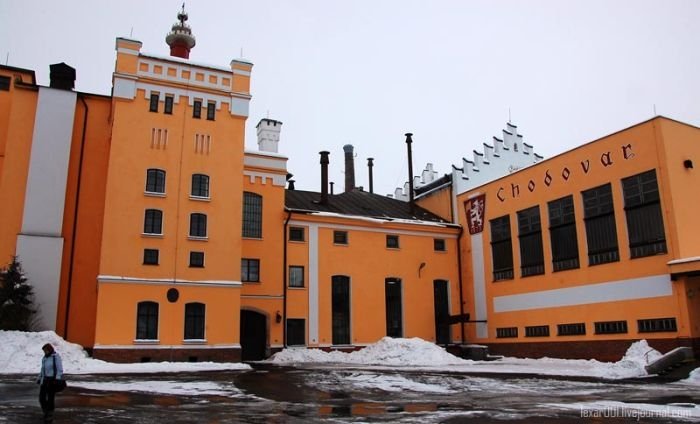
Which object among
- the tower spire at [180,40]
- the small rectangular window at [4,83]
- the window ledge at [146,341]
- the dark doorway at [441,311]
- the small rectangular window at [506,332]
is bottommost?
the window ledge at [146,341]

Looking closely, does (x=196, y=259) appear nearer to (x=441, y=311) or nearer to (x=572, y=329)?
(x=441, y=311)

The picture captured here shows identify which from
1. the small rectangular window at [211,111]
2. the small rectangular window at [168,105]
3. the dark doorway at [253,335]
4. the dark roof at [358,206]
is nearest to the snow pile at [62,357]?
the dark doorway at [253,335]

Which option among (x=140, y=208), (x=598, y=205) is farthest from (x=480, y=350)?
(x=140, y=208)

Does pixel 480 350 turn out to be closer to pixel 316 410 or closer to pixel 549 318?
pixel 549 318

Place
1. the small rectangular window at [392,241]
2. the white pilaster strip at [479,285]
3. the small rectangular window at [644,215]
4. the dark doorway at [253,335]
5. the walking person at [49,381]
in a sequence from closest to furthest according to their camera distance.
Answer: the walking person at [49,381]
the small rectangular window at [644,215]
the dark doorway at [253,335]
the white pilaster strip at [479,285]
the small rectangular window at [392,241]

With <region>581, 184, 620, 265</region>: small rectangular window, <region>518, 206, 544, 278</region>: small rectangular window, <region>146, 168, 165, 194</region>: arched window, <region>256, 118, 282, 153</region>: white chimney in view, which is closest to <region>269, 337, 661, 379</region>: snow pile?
<region>581, 184, 620, 265</region>: small rectangular window

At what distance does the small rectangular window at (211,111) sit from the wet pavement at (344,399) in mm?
11813

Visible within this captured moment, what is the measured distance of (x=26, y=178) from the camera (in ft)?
80.2

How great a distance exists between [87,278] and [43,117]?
6.93 meters

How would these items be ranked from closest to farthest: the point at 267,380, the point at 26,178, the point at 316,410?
the point at 316,410
the point at 267,380
the point at 26,178

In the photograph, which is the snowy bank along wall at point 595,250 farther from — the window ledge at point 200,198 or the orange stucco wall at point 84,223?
the orange stucco wall at point 84,223

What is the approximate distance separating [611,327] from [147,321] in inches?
748

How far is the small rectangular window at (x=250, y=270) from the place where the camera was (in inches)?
1112

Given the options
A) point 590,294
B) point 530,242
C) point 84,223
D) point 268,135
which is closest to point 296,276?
point 268,135
